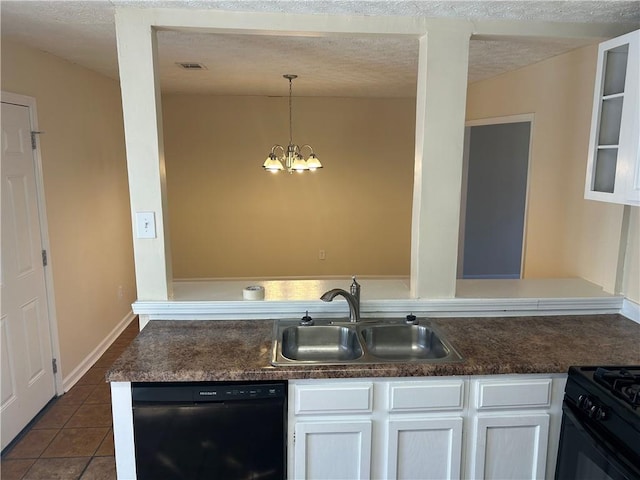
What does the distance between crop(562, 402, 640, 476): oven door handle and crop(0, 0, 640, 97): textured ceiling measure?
1721 mm

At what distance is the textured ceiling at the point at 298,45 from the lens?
6.53ft

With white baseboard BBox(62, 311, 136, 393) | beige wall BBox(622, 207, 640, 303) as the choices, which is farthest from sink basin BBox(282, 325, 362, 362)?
white baseboard BBox(62, 311, 136, 393)

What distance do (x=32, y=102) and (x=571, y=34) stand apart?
3150 mm

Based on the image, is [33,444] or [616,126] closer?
[616,126]

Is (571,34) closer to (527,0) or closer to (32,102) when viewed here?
(527,0)

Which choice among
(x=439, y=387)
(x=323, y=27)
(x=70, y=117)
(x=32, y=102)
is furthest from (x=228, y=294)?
(x=70, y=117)

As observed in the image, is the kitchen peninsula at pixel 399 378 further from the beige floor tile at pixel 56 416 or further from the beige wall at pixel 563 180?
the beige floor tile at pixel 56 416

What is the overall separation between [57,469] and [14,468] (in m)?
0.24

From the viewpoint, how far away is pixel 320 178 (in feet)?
17.8

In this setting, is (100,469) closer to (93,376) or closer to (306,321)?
(93,376)

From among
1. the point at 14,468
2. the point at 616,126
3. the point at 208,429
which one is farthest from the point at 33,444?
the point at 616,126

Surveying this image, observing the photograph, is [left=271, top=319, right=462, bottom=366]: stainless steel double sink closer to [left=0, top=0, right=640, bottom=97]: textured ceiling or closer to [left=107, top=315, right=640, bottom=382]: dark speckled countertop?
[left=107, top=315, right=640, bottom=382]: dark speckled countertop

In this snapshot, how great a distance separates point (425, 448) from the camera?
6.17 feet

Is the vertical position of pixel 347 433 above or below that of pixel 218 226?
below
